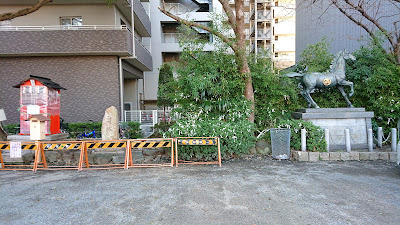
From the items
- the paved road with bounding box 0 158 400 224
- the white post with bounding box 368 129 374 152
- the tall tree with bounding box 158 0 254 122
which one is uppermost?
the tall tree with bounding box 158 0 254 122

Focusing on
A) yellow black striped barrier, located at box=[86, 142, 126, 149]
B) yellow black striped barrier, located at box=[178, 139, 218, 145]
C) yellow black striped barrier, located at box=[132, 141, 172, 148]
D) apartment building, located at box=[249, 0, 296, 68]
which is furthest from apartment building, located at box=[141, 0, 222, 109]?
yellow black striped barrier, located at box=[178, 139, 218, 145]

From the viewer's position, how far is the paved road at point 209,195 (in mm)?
3506

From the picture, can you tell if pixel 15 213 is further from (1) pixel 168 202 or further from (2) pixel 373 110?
(2) pixel 373 110

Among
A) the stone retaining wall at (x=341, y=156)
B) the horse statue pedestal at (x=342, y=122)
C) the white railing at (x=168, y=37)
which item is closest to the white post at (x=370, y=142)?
the stone retaining wall at (x=341, y=156)

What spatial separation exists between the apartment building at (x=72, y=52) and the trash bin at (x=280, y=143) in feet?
29.1

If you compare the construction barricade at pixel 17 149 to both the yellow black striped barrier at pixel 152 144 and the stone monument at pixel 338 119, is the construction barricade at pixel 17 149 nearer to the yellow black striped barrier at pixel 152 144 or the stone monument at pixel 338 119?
the yellow black striped barrier at pixel 152 144

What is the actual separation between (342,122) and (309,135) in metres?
1.59

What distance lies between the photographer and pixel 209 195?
14.4 feet

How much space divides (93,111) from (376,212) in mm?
12688

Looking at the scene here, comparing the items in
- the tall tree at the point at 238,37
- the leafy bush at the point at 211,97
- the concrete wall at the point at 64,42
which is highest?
the concrete wall at the point at 64,42

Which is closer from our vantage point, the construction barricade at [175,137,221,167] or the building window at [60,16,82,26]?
the construction barricade at [175,137,221,167]

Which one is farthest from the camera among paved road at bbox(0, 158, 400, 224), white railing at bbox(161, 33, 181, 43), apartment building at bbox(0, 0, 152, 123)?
white railing at bbox(161, 33, 181, 43)

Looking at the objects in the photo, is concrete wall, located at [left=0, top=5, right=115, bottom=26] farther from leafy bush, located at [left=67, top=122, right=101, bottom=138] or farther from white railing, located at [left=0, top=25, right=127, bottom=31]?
leafy bush, located at [left=67, top=122, right=101, bottom=138]

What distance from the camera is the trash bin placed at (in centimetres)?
718
